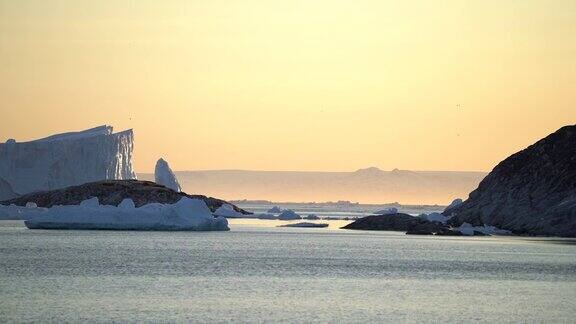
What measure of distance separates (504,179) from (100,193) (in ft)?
164

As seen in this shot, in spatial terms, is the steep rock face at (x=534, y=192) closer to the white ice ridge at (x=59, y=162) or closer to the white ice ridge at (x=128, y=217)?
the white ice ridge at (x=128, y=217)

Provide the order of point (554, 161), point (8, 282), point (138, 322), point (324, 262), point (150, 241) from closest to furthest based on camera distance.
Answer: point (138, 322) → point (8, 282) → point (324, 262) → point (150, 241) → point (554, 161)

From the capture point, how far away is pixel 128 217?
95.0 metres

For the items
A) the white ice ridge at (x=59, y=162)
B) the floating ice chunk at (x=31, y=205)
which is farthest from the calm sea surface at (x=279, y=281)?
the white ice ridge at (x=59, y=162)

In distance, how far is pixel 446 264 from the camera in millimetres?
66688

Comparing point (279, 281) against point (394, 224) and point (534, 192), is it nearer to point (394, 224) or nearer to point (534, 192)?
point (534, 192)

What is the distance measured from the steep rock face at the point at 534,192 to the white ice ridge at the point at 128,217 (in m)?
28.0

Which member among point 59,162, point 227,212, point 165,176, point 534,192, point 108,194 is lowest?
point 534,192

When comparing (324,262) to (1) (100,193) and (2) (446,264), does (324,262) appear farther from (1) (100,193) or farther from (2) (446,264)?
(1) (100,193)

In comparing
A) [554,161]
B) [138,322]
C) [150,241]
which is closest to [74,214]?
[150,241]

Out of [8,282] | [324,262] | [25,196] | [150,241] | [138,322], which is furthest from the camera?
[25,196]

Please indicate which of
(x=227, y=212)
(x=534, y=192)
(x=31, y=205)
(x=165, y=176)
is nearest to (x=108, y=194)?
(x=31, y=205)

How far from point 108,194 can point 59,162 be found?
1584 centimetres

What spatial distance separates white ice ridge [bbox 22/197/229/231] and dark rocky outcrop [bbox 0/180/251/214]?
3296cm
